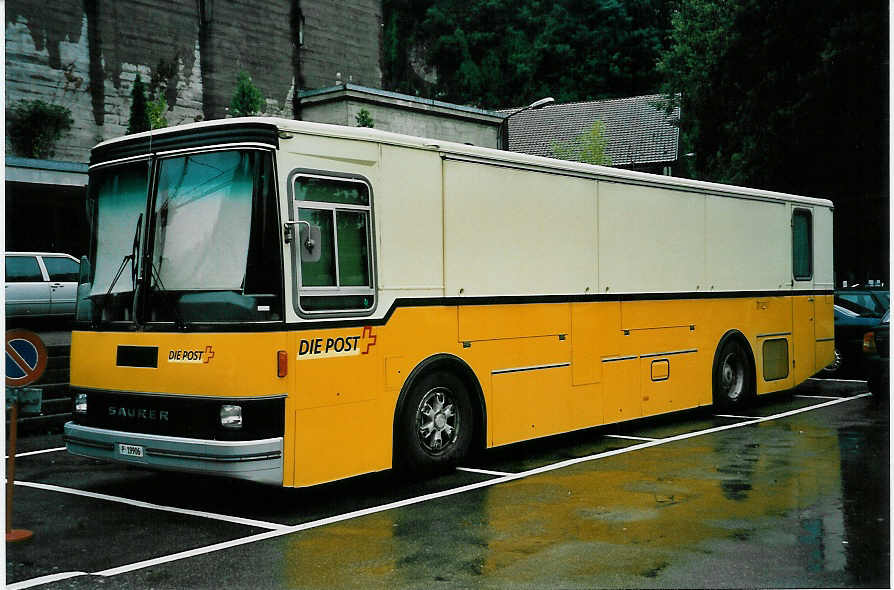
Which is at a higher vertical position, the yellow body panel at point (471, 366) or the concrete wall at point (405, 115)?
the concrete wall at point (405, 115)

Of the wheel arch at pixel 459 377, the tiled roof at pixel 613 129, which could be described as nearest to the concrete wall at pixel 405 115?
the tiled roof at pixel 613 129

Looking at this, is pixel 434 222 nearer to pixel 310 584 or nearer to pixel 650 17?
pixel 310 584

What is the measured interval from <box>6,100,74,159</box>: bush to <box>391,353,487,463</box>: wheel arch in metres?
27.1

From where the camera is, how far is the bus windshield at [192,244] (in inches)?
313

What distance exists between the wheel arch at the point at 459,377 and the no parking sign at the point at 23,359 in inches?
114

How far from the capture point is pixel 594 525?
7.43m

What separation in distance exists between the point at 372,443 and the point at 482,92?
6139 centimetres

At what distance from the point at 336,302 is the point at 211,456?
1.58 m

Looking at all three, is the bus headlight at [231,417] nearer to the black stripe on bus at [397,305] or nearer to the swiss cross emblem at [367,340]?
the black stripe on bus at [397,305]

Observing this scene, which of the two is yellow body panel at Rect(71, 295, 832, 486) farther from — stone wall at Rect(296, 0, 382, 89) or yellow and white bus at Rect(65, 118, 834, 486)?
stone wall at Rect(296, 0, 382, 89)

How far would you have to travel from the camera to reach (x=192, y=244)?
8180 mm

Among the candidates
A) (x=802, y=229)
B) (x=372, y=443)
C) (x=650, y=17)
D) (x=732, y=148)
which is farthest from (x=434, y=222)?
(x=650, y=17)

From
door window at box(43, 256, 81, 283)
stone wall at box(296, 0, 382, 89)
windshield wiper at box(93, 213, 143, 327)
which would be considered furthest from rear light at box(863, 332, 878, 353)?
stone wall at box(296, 0, 382, 89)

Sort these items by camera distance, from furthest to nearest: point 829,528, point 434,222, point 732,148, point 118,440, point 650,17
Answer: point 650,17 < point 732,148 < point 434,222 < point 118,440 < point 829,528
